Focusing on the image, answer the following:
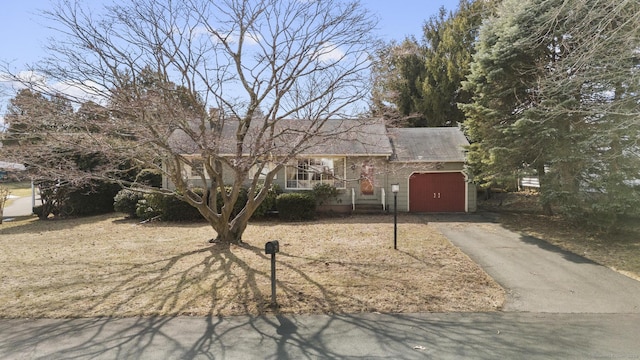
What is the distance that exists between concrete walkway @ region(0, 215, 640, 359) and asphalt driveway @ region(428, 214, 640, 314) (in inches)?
1.7

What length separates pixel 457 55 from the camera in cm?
2264

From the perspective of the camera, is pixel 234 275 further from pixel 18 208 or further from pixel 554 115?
pixel 18 208

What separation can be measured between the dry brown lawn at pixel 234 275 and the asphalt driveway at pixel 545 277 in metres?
0.39

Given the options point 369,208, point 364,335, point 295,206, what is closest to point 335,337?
point 364,335

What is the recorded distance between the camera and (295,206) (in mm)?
14383

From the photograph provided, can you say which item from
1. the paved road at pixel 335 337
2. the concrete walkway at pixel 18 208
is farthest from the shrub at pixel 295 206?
the concrete walkway at pixel 18 208

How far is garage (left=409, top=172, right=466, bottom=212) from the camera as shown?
16.0 m

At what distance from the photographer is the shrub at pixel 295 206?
1437 centimetres

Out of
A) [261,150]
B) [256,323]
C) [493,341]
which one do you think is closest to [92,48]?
[261,150]

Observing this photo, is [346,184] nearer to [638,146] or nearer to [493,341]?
[638,146]

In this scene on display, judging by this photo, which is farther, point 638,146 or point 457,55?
point 457,55

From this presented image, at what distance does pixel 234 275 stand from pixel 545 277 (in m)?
5.75

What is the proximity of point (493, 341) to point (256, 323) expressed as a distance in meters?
2.84

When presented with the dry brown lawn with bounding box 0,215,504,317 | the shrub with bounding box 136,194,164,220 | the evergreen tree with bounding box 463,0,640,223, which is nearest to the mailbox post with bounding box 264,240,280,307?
the dry brown lawn with bounding box 0,215,504,317
